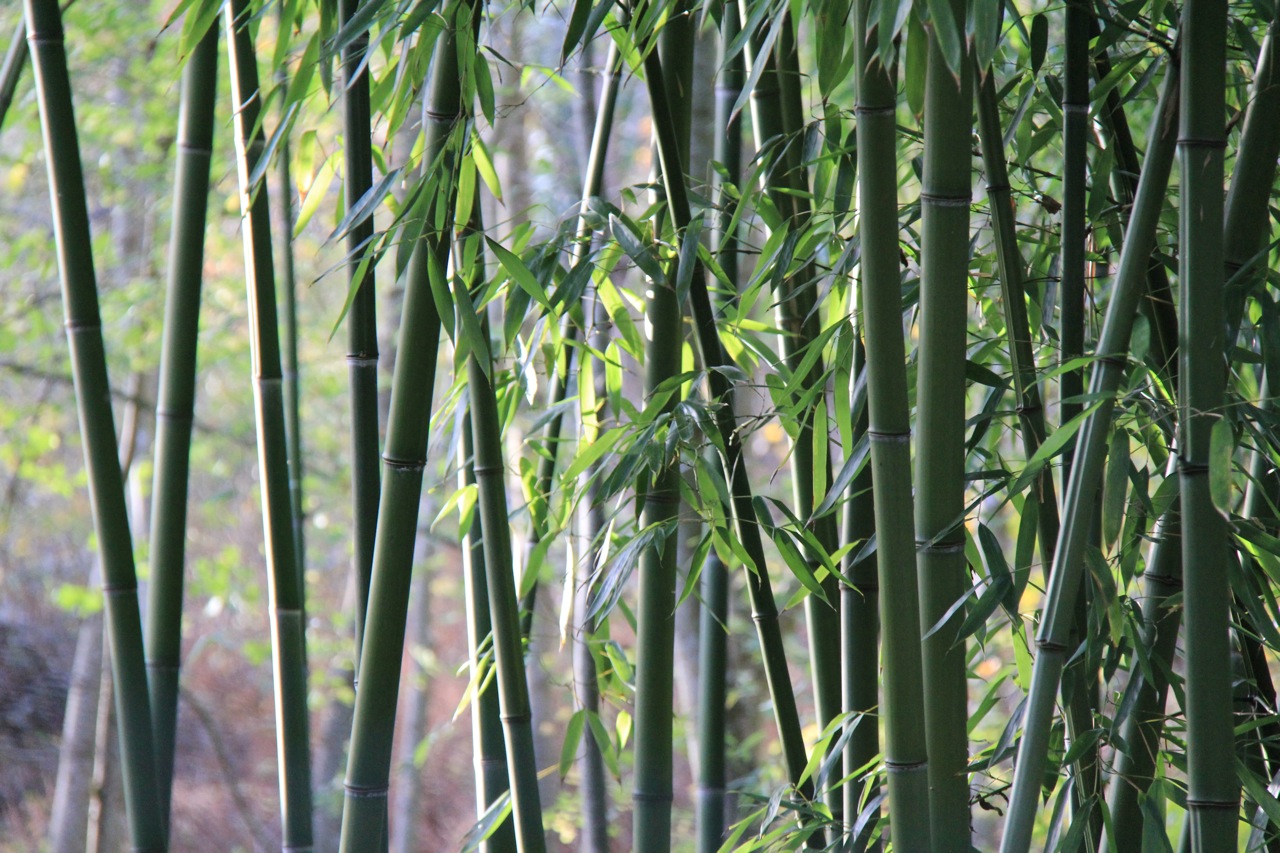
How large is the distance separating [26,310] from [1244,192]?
3621 mm

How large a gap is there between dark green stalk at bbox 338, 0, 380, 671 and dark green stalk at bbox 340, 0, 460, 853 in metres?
0.07

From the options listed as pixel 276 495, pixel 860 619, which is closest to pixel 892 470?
pixel 860 619

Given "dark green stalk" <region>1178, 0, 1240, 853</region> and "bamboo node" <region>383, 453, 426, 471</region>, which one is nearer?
"dark green stalk" <region>1178, 0, 1240, 853</region>

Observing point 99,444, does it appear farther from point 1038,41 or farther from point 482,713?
point 1038,41

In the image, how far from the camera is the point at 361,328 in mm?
998

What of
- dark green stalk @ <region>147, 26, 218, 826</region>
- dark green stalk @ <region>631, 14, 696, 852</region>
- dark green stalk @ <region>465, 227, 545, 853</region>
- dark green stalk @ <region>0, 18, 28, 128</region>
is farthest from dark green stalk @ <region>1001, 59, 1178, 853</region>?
dark green stalk @ <region>0, 18, 28, 128</region>

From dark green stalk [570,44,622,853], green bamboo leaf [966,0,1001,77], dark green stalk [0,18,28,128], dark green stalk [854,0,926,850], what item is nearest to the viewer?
green bamboo leaf [966,0,1001,77]

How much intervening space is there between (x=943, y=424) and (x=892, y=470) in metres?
0.05

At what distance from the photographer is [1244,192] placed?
Answer: 2.75ft

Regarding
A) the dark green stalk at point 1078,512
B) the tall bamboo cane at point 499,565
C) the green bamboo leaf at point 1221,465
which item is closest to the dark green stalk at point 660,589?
the tall bamboo cane at point 499,565

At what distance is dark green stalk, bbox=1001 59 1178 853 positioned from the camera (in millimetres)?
746

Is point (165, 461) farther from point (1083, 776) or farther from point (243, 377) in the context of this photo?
point (243, 377)

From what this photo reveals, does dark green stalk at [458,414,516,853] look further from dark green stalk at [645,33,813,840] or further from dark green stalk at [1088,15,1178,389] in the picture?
dark green stalk at [1088,15,1178,389]

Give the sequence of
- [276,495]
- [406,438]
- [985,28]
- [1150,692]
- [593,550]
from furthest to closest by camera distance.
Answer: [593,550] → [276,495] → [1150,692] → [406,438] → [985,28]
